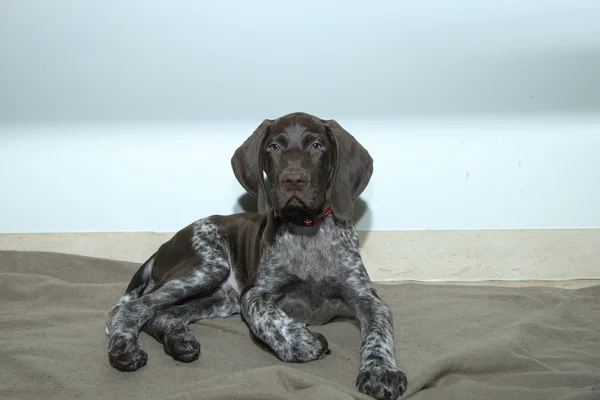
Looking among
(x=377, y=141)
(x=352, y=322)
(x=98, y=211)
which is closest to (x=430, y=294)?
(x=352, y=322)

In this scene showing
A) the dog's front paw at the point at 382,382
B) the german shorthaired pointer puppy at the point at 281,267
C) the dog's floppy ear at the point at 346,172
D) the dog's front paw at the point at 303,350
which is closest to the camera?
the dog's front paw at the point at 382,382

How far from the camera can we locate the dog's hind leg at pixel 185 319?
328 centimetres

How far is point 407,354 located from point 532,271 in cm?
226

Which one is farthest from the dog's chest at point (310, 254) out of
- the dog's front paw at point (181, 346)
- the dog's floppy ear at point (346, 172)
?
the dog's front paw at point (181, 346)

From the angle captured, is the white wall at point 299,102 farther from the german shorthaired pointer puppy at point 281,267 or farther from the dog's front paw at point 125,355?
the dog's front paw at point 125,355

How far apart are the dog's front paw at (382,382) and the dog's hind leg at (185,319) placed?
970mm

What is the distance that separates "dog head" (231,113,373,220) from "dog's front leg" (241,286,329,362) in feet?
2.01

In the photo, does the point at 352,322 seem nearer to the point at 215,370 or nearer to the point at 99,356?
the point at 215,370

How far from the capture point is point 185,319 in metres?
3.88

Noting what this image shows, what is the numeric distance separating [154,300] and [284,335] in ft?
3.04

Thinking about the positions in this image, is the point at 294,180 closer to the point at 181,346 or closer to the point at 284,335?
the point at 284,335

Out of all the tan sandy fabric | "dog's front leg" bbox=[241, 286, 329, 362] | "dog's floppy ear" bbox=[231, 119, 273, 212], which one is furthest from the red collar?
the tan sandy fabric

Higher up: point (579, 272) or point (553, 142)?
point (553, 142)

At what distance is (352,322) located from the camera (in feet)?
13.1
